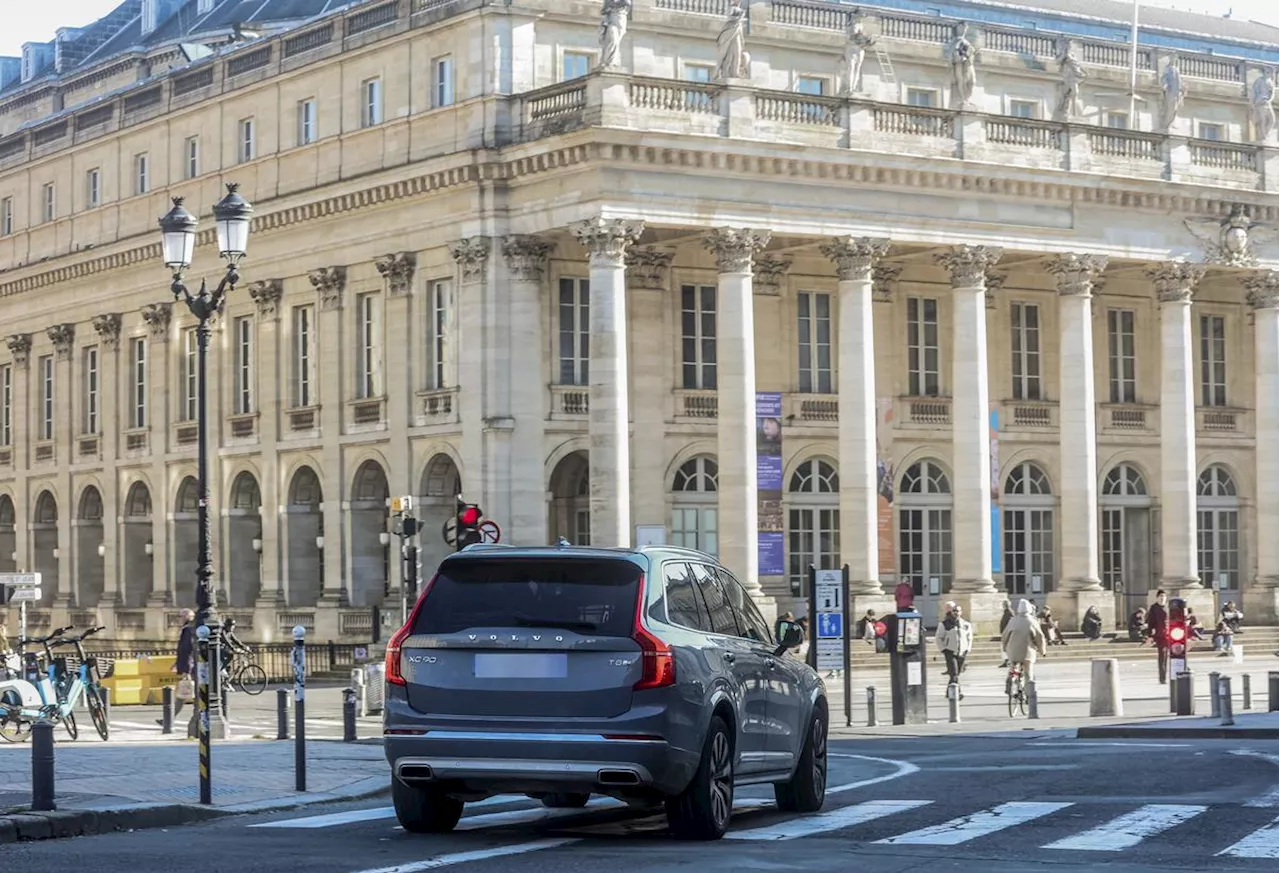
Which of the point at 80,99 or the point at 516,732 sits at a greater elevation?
the point at 80,99

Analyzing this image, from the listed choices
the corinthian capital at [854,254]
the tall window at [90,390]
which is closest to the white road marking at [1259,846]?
the corinthian capital at [854,254]

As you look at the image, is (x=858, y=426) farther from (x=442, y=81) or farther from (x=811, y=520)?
(x=442, y=81)

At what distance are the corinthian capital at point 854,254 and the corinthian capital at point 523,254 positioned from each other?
644 centimetres

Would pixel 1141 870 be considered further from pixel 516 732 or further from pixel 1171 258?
pixel 1171 258

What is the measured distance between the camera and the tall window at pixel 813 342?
58688 millimetres

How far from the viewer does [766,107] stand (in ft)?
177

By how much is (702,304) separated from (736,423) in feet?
17.1

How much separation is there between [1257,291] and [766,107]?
15.6m

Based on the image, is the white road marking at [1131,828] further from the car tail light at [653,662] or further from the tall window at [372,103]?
the tall window at [372,103]

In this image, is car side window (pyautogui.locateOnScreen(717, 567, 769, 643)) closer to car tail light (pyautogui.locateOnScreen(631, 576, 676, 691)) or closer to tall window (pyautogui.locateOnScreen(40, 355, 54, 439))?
car tail light (pyautogui.locateOnScreen(631, 576, 676, 691))

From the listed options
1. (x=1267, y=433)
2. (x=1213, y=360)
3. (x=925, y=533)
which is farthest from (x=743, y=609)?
(x=1213, y=360)

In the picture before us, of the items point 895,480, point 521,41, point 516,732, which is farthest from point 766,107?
point 516,732

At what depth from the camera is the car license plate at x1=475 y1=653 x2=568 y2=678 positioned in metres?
15.8

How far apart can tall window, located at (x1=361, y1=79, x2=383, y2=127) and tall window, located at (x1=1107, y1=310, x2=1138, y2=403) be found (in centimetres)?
1941
